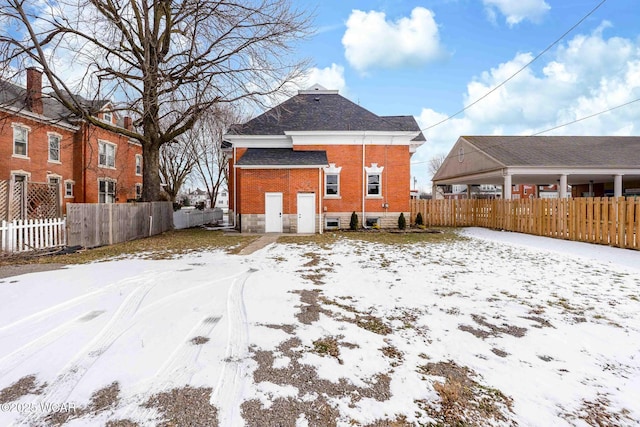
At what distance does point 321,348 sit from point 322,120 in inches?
679

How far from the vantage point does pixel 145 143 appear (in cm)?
1616

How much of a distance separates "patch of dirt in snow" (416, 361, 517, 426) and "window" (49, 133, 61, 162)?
29.1 m

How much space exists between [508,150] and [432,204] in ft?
21.8

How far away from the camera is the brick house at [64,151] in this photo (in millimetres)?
19016

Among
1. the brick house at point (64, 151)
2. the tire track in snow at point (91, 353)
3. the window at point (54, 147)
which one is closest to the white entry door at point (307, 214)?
the tire track in snow at point (91, 353)

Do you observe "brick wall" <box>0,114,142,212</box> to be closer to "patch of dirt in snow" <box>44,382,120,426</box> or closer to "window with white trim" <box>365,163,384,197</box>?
"window with white trim" <box>365,163,384,197</box>

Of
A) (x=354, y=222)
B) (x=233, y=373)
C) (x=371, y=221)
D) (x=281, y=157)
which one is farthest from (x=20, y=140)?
(x=233, y=373)

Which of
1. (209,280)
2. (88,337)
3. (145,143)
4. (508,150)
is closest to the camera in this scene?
(88,337)

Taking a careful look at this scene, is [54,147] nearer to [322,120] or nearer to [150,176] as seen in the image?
[150,176]

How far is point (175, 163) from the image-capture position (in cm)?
3419

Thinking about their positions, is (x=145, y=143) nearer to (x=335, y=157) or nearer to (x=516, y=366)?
(x=335, y=157)

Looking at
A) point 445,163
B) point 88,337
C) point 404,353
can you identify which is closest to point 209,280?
point 88,337

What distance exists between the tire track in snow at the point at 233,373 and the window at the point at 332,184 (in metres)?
13.9

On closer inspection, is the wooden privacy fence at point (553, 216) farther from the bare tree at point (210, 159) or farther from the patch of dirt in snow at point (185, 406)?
the bare tree at point (210, 159)
